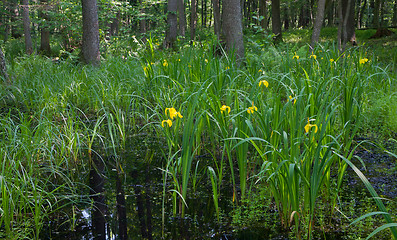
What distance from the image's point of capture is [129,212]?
2.22 m

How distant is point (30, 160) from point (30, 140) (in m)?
0.30

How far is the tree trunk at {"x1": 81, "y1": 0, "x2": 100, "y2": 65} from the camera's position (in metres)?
7.62

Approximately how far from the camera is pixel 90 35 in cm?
775

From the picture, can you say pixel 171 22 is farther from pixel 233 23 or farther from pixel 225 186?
pixel 225 186

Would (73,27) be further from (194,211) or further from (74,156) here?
(194,211)

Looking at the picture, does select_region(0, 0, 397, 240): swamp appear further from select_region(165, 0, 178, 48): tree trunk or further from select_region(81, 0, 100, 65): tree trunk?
select_region(165, 0, 178, 48): tree trunk

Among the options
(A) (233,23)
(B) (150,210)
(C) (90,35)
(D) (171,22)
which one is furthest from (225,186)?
(D) (171,22)

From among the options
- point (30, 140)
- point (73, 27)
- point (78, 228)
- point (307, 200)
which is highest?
point (73, 27)

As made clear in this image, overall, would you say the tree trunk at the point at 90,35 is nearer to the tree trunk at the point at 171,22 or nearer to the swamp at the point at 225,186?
the tree trunk at the point at 171,22

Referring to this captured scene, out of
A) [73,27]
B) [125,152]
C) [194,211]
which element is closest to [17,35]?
[73,27]

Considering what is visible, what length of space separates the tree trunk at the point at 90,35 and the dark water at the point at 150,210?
17.8ft

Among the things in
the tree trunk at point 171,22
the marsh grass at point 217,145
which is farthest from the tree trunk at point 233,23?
the tree trunk at point 171,22

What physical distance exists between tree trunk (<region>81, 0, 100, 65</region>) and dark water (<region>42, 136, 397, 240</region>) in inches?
213

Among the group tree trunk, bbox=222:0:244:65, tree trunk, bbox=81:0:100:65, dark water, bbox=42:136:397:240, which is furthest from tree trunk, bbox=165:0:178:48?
dark water, bbox=42:136:397:240
